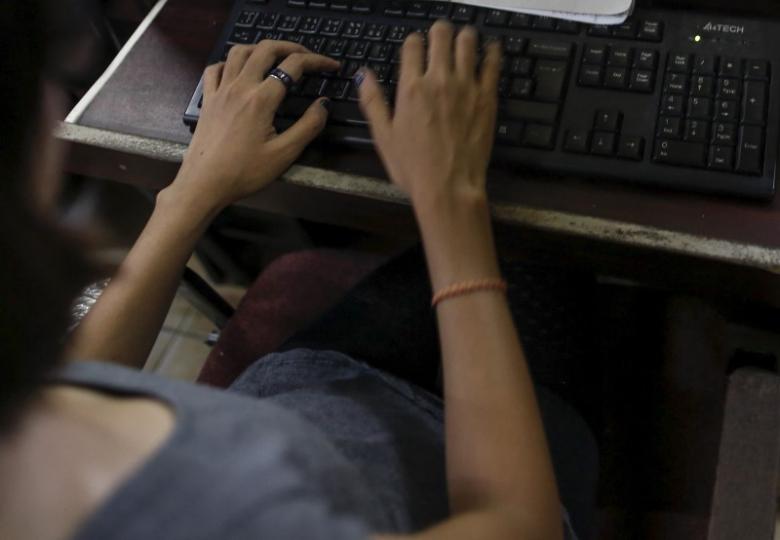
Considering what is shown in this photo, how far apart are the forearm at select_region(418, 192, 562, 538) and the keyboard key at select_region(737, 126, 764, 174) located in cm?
19

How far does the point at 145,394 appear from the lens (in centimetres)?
44

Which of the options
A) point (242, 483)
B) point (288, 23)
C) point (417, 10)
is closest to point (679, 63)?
point (417, 10)

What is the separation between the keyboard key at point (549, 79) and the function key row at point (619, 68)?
0.05 feet

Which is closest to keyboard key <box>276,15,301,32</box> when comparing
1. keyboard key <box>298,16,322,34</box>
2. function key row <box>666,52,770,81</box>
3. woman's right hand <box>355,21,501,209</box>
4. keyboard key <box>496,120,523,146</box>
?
keyboard key <box>298,16,322,34</box>

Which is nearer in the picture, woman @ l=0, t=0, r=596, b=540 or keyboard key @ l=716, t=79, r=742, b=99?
woman @ l=0, t=0, r=596, b=540

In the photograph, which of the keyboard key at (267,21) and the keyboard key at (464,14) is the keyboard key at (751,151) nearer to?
the keyboard key at (464,14)

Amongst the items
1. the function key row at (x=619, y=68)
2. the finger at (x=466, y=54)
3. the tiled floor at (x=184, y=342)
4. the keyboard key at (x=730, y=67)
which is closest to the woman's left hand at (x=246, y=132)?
the finger at (x=466, y=54)

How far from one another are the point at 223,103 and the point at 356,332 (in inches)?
10.9

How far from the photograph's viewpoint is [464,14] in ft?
2.19

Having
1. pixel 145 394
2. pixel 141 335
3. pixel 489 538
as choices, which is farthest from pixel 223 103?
pixel 489 538

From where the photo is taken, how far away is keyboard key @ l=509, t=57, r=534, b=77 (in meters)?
0.63

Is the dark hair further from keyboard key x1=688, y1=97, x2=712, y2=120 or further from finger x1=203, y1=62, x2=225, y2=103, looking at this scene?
keyboard key x1=688, y1=97, x2=712, y2=120

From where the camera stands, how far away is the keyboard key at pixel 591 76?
62 cm

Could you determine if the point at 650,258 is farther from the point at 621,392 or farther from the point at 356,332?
the point at 356,332
